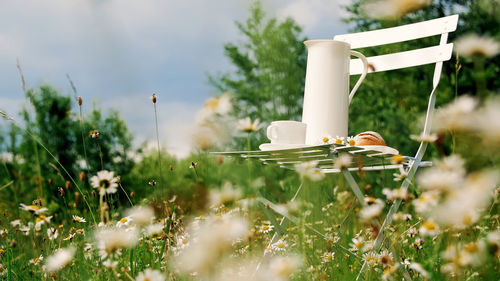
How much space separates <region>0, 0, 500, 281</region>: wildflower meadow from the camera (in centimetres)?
118

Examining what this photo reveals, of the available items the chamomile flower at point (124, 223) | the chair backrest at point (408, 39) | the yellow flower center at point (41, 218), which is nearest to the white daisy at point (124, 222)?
the chamomile flower at point (124, 223)

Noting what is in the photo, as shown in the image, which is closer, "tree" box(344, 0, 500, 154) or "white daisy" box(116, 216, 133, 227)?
"white daisy" box(116, 216, 133, 227)

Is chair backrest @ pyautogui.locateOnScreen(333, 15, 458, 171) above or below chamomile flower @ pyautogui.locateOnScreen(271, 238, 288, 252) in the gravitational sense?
above

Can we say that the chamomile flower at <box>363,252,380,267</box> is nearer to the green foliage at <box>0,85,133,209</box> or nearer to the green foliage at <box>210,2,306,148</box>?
the green foliage at <box>0,85,133,209</box>

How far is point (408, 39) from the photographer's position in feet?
8.12

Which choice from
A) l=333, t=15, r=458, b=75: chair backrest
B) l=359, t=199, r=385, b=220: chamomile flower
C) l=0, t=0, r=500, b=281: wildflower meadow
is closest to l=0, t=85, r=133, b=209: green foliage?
l=0, t=0, r=500, b=281: wildflower meadow

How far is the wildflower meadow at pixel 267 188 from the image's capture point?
1.18 metres

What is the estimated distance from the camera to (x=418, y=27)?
2.48 meters

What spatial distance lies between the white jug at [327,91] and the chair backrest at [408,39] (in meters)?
0.37

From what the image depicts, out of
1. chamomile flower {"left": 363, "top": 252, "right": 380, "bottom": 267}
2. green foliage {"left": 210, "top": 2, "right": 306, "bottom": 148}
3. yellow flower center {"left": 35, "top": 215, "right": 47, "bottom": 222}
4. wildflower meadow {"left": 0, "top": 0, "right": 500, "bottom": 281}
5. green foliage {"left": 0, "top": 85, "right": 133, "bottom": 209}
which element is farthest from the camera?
green foliage {"left": 210, "top": 2, "right": 306, "bottom": 148}

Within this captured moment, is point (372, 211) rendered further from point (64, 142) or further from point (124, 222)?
point (64, 142)

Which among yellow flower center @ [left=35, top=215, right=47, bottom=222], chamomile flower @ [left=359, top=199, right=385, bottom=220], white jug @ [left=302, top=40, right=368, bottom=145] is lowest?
yellow flower center @ [left=35, top=215, right=47, bottom=222]

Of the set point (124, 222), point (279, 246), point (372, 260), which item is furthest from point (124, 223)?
point (372, 260)

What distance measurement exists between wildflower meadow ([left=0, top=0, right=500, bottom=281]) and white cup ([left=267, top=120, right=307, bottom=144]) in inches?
6.2
